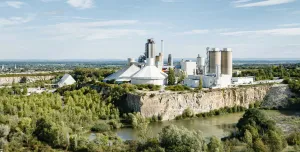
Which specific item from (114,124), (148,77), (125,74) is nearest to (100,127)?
(114,124)

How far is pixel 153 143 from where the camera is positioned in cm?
1513

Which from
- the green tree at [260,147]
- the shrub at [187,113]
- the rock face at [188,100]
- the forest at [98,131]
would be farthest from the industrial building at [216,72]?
the green tree at [260,147]

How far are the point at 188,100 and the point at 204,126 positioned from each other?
428 centimetres

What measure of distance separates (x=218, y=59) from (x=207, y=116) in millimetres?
12741

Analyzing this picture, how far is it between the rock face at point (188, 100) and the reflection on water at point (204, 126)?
Result: 134 centimetres

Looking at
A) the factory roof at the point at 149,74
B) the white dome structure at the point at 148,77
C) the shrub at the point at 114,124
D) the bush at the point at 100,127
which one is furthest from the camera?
the factory roof at the point at 149,74

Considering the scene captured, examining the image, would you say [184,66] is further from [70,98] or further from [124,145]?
[124,145]

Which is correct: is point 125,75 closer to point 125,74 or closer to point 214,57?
point 125,74

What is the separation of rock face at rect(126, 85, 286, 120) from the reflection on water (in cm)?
134

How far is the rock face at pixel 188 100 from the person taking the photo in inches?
1043

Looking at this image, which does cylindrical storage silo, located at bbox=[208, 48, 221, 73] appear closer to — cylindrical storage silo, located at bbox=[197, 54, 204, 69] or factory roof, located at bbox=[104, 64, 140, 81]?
cylindrical storage silo, located at bbox=[197, 54, 204, 69]

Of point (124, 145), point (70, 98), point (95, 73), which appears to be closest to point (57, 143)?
point (124, 145)

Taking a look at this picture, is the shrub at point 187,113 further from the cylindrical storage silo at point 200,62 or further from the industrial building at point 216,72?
the cylindrical storage silo at point 200,62

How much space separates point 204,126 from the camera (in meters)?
24.2
